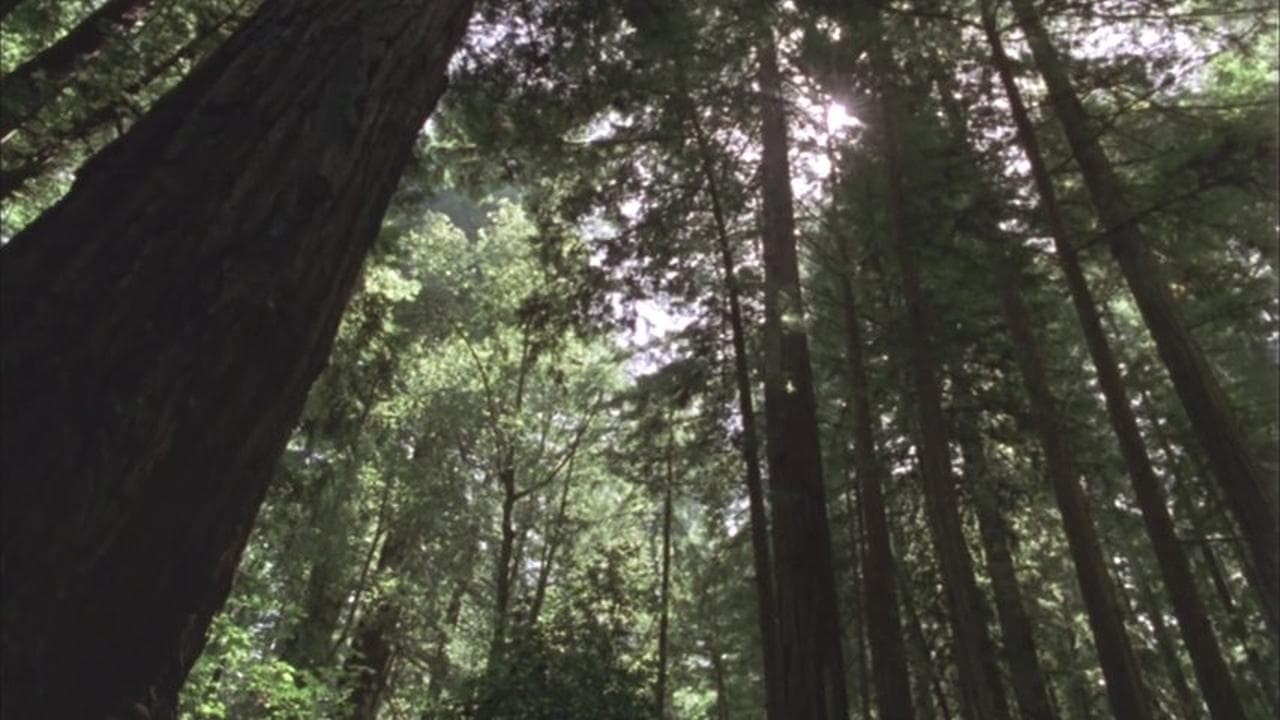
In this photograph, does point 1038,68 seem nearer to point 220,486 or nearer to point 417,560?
point 220,486

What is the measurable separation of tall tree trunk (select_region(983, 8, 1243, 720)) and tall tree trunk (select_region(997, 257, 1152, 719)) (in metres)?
0.46

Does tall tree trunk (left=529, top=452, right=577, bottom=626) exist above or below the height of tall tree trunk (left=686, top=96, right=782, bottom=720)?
above

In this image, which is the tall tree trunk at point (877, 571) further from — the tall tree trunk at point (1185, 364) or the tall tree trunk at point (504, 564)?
the tall tree trunk at point (504, 564)

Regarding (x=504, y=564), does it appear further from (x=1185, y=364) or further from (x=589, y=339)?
(x=1185, y=364)

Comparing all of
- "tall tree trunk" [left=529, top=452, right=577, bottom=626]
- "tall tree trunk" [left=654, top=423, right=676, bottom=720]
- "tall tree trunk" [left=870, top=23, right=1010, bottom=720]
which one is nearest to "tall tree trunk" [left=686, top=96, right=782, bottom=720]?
"tall tree trunk" [left=870, top=23, right=1010, bottom=720]

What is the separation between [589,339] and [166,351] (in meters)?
10.1

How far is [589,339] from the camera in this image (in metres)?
11.6

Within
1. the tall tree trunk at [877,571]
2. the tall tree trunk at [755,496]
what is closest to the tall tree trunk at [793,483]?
the tall tree trunk at [755,496]

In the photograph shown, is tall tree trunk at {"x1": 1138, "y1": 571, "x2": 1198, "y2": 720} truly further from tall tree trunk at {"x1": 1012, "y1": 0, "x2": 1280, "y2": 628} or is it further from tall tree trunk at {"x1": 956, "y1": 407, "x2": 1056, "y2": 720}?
tall tree trunk at {"x1": 1012, "y1": 0, "x2": 1280, "y2": 628}

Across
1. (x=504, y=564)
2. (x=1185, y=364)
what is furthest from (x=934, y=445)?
(x=504, y=564)

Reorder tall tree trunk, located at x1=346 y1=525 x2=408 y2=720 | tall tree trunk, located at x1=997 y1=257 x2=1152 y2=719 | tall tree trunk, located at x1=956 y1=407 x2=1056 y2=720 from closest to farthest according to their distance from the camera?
tall tree trunk, located at x1=997 y1=257 x2=1152 y2=719 → tall tree trunk, located at x1=956 y1=407 x2=1056 y2=720 → tall tree trunk, located at x1=346 y1=525 x2=408 y2=720

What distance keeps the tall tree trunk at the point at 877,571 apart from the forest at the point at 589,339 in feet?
0.17

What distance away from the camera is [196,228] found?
1.60 m

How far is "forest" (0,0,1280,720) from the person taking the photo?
4.89 ft
